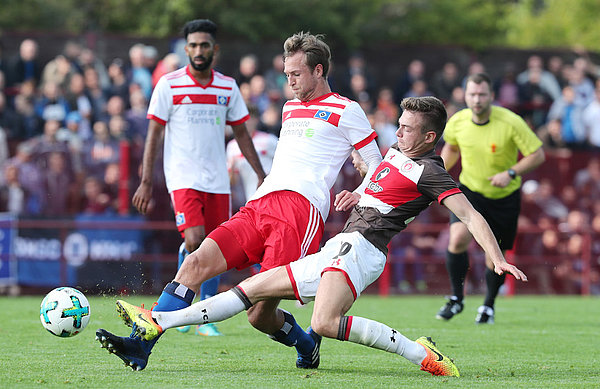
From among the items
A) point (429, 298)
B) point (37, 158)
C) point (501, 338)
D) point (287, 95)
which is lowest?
point (429, 298)

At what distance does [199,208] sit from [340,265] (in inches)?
104

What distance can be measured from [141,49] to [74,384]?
12.2 m

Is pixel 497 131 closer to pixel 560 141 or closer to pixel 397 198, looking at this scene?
pixel 397 198

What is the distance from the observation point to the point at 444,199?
5887 mm

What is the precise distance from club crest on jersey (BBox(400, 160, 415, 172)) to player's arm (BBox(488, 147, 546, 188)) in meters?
3.63

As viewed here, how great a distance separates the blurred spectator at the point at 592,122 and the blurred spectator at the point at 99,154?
9.15m

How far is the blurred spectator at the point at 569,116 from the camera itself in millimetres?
18406

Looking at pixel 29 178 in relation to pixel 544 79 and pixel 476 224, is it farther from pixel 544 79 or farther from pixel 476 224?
pixel 544 79

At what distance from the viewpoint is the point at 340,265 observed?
231 inches

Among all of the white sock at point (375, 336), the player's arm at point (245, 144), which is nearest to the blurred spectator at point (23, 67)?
the player's arm at point (245, 144)

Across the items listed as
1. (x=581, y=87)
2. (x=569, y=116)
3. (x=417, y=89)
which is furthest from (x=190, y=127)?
(x=581, y=87)

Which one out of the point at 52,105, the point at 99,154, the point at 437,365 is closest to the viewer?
the point at 437,365

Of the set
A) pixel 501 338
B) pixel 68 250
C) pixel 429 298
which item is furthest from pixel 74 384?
pixel 429 298

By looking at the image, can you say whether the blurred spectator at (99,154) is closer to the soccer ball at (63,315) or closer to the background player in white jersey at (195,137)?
the background player in white jersey at (195,137)
